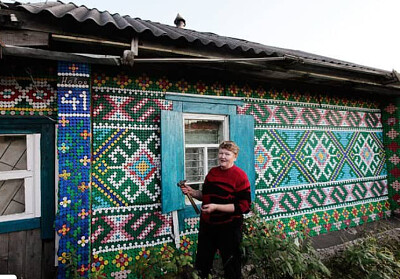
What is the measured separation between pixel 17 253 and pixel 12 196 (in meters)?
0.69

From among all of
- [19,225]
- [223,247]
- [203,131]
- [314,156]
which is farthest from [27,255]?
[314,156]

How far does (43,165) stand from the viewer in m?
2.80

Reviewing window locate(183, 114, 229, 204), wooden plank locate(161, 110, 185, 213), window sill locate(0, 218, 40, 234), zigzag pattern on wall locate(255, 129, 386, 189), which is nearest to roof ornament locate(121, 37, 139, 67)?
wooden plank locate(161, 110, 185, 213)

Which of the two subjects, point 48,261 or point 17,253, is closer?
point 17,253

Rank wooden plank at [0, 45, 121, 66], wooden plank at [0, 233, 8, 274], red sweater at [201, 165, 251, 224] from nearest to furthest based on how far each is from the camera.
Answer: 1. wooden plank at [0, 45, 121, 66]
2. red sweater at [201, 165, 251, 224]
3. wooden plank at [0, 233, 8, 274]

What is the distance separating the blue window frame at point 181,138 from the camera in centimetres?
320

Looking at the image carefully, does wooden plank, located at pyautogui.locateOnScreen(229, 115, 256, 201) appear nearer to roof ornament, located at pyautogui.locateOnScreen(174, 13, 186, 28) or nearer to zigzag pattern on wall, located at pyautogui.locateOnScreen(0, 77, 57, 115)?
zigzag pattern on wall, located at pyautogui.locateOnScreen(0, 77, 57, 115)

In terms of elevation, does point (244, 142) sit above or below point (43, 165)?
above

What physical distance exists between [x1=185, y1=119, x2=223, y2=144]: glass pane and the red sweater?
1.33 meters

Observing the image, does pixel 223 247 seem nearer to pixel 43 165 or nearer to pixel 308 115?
pixel 43 165

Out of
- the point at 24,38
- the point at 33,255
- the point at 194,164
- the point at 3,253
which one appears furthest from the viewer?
the point at 194,164

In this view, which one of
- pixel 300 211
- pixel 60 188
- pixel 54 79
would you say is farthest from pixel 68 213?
pixel 300 211

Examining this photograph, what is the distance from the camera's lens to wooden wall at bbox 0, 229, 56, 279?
2621 millimetres

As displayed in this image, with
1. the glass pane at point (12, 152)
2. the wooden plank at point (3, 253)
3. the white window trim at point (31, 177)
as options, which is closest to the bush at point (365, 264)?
the white window trim at point (31, 177)
